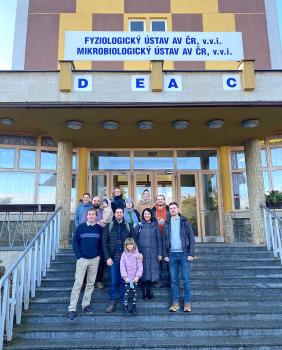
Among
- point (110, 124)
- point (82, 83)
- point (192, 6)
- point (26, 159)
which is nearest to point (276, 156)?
point (110, 124)

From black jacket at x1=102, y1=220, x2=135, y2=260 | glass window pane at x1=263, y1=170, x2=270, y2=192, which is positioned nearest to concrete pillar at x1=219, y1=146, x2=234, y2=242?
glass window pane at x1=263, y1=170, x2=270, y2=192

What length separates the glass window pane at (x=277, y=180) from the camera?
9.89 metres

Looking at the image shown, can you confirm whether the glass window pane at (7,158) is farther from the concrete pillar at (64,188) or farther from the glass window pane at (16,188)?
the concrete pillar at (64,188)

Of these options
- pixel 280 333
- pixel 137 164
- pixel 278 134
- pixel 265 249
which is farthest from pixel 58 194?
pixel 278 134

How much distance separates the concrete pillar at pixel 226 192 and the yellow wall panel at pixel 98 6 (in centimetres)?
569

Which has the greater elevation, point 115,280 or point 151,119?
point 151,119

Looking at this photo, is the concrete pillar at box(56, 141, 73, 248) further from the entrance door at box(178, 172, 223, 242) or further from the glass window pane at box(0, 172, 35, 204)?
the entrance door at box(178, 172, 223, 242)

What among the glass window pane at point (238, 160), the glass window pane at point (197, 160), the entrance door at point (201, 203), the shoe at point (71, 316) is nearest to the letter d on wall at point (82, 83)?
the glass window pane at point (197, 160)

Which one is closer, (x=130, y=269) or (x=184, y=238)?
(x=130, y=269)

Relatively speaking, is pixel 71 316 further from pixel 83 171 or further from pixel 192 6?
pixel 192 6

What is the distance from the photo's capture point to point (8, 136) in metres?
9.61

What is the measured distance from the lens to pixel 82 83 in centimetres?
721

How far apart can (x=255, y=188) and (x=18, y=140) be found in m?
6.60

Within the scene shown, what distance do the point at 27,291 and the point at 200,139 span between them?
577cm
